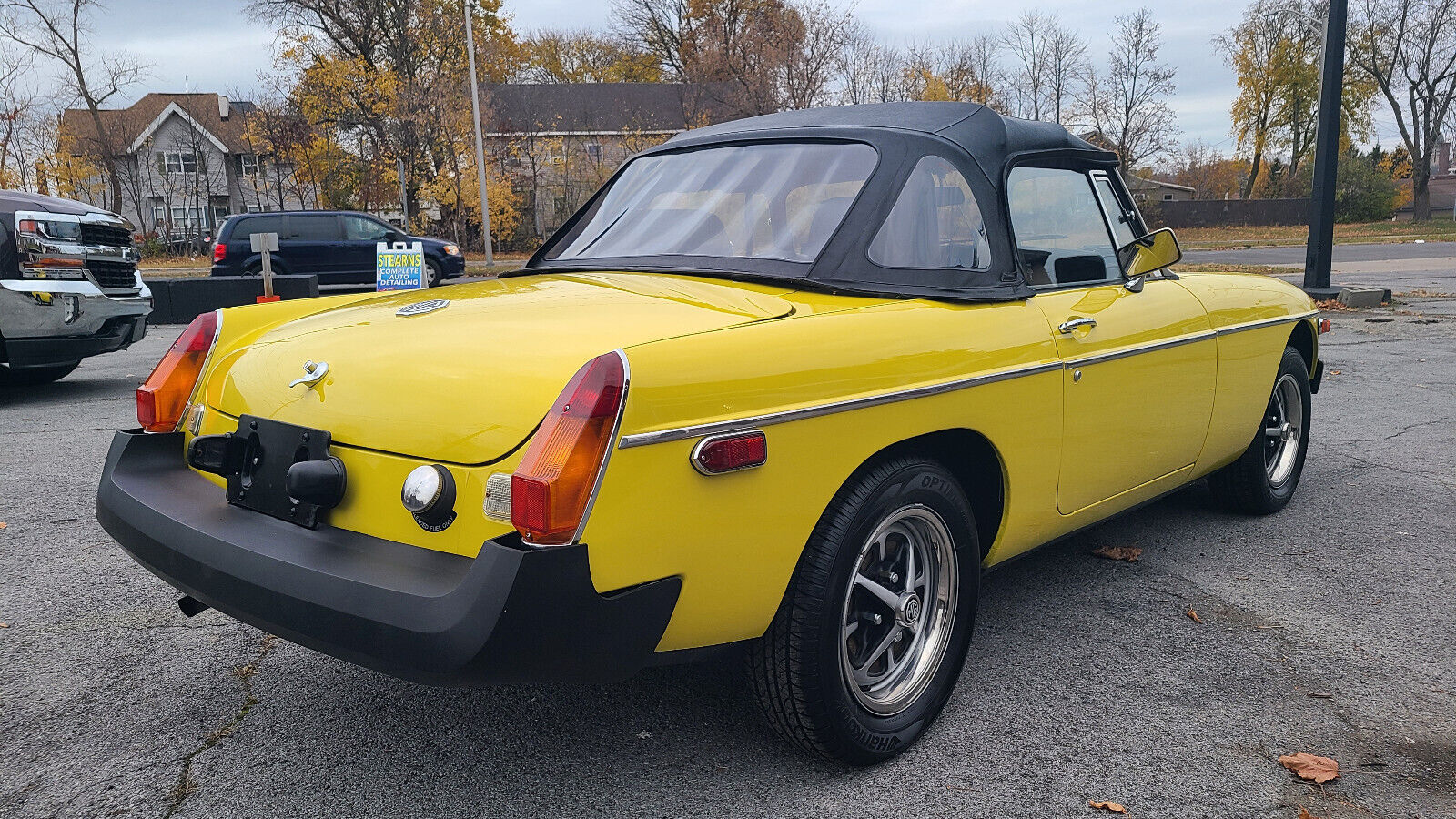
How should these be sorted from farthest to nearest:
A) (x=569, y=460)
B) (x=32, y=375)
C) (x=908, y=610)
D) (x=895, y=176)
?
1. (x=32, y=375)
2. (x=895, y=176)
3. (x=908, y=610)
4. (x=569, y=460)

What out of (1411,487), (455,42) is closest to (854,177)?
(1411,487)

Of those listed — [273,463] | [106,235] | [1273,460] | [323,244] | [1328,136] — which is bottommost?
[1273,460]

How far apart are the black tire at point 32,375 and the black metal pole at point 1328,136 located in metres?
13.4

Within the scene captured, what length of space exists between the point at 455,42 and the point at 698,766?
3791cm

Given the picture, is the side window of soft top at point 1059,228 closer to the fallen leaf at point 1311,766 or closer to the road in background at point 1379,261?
the fallen leaf at point 1311,766

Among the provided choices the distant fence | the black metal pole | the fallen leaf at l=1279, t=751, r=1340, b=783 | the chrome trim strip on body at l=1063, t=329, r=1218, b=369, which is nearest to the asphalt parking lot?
the fallen leaf at l=1279, t=751, r=1340, b=783

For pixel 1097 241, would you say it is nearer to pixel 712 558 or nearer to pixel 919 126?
pixel 919 126

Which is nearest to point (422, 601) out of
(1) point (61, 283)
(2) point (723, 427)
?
(2) point (723, 427)

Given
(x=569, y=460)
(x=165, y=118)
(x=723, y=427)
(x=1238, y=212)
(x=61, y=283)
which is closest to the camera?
(x=569, y=460)

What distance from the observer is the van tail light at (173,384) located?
2797 mm

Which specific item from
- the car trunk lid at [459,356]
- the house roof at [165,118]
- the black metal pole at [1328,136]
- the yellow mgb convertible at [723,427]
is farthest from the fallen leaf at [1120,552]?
the house roof at [165,118]

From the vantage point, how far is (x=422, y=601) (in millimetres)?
1934

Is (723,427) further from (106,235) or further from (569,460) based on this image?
(106,235)

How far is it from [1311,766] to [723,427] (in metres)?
1.66
